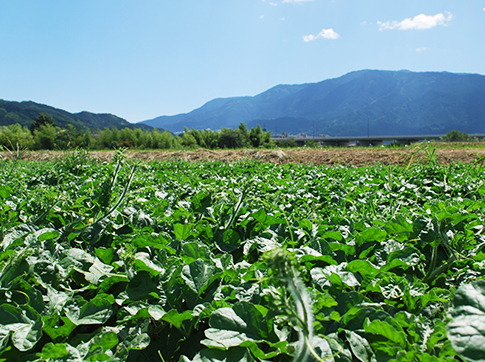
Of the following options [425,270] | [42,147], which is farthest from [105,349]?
[42,147]

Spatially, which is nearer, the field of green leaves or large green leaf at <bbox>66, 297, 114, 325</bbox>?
the field of green leaves

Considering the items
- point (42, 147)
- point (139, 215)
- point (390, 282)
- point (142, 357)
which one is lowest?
point (142, 357)

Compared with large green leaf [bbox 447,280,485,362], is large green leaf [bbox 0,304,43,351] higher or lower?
lower

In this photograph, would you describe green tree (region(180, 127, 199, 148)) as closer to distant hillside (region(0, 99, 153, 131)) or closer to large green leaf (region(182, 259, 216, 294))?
large green leaf (region(182, 259, 216, 294))

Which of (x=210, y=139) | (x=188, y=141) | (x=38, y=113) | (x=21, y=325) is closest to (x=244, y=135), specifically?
(x=210, y=139)

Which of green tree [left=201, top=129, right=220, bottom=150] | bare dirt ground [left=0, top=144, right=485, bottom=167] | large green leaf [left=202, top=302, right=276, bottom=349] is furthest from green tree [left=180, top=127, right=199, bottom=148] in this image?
large green leaf [left=202, top=302, right=276, bottom=349]

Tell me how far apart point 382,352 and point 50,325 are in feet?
3.04

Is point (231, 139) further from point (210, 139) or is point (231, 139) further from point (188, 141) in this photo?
point (188, 141)

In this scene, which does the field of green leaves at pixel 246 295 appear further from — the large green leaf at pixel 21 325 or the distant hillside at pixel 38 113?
the distant hillside at pixel 38 113

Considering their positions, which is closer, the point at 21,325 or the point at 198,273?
the point at 21,325

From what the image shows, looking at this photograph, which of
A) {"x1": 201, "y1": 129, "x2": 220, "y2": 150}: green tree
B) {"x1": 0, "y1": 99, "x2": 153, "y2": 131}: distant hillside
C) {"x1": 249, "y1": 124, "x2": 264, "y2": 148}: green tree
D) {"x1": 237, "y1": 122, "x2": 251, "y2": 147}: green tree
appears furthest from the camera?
{"x1": 0, "y1": 99, "x2": 153, "y2": 131}: distant hillside

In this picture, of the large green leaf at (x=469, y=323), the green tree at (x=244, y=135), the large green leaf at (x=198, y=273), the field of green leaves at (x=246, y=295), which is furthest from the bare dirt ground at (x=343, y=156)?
the green tree at (x=244, y=135)

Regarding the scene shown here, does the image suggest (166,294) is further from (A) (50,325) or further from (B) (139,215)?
(B) (139,215)

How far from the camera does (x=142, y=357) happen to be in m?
0.77
